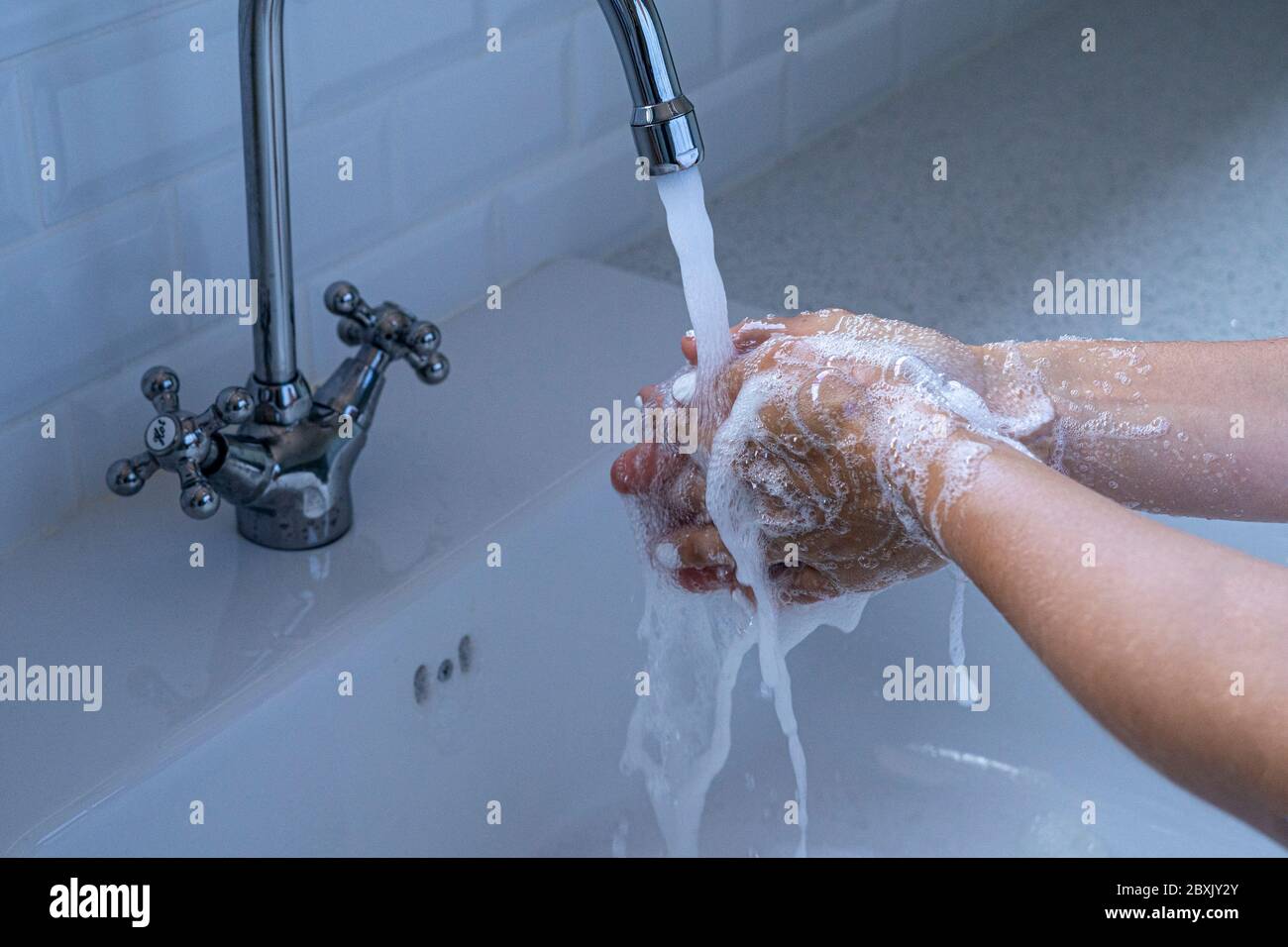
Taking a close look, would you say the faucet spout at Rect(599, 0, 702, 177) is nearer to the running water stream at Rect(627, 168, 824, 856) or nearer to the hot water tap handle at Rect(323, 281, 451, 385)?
the running water stream at Rect(627, 168, 824, 856)

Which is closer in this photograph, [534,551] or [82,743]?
[82,743]

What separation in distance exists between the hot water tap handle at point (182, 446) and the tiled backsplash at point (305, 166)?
0.28 feet

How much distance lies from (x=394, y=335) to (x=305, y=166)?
0.46 ft

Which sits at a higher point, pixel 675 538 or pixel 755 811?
pixel 675 538

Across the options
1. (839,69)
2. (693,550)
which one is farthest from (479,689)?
(839,69)

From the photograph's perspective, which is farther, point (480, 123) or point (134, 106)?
point (480, 123)

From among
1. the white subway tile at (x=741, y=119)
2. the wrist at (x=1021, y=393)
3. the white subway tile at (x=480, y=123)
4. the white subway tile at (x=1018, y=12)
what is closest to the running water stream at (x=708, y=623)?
the wrist at (x=1021, y=393)

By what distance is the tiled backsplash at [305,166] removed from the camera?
69 centimetres

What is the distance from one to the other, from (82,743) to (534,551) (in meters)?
0.26

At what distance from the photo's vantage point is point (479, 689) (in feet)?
2.53

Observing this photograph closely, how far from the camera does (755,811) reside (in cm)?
84

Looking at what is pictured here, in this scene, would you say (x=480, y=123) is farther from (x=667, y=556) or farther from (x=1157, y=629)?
(x=1157, y=629)
